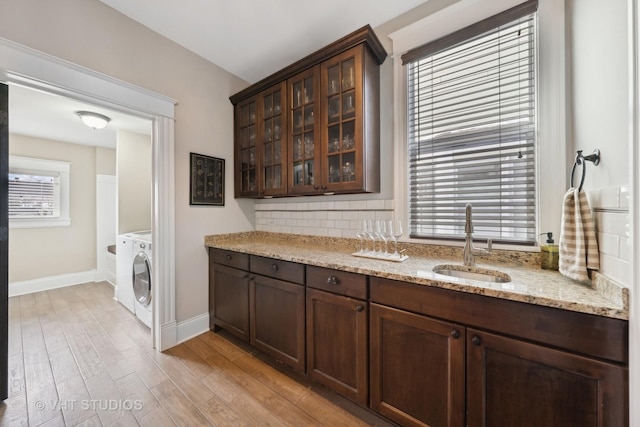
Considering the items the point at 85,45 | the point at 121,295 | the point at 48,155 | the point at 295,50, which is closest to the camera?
the point at 85,45

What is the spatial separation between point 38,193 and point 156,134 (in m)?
3.61

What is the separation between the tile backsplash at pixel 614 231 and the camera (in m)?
0.83

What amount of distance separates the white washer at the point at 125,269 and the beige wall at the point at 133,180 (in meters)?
0.37

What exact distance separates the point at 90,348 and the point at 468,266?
10.2ft

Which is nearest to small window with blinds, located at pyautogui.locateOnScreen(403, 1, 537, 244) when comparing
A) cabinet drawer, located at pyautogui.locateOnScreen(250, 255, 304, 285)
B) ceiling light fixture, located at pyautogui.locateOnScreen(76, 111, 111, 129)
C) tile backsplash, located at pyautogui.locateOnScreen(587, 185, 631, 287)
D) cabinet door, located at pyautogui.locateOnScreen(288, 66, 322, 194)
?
tile backsplash, located at pyautogui.locateOnScreen(587, 185, 631, 287)

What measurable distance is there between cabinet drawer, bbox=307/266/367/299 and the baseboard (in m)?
4.75

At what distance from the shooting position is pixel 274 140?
225 centimetres

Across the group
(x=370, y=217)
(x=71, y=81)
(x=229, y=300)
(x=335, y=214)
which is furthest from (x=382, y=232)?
(x=71, y=81)

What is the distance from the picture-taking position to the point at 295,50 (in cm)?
224

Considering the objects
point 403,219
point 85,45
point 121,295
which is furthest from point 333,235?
point 121,295

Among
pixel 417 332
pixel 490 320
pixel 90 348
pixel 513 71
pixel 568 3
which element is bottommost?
pixel 90 348

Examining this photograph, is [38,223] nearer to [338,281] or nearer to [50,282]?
[50,282]

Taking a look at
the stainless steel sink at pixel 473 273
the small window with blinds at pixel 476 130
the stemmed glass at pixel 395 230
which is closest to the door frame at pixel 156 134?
the stemmed glass at pixel 395 230

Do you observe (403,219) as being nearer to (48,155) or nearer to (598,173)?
(598,173)
